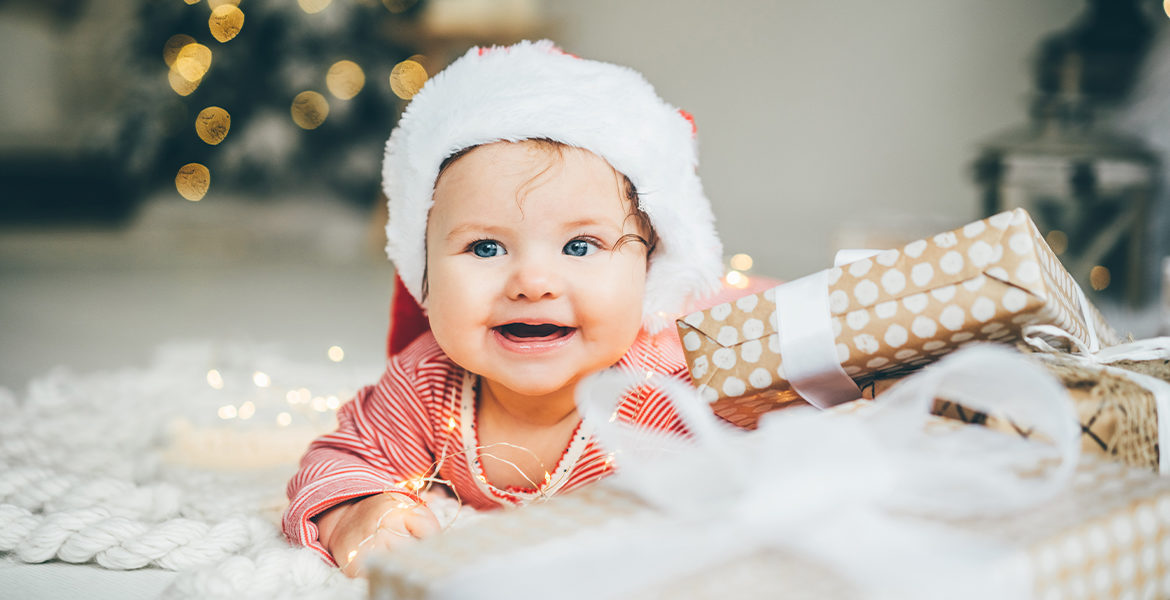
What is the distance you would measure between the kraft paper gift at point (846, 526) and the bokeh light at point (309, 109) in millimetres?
2949

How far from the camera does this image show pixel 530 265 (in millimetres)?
823

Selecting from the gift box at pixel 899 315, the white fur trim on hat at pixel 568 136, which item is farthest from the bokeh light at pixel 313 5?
the gift box at pixel 899 315

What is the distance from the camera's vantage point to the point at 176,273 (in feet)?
10.0

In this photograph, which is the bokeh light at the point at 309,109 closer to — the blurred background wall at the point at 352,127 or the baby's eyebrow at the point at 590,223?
the blurred background wall at the point at 352,127

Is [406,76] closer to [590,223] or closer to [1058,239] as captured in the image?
[1058,239]

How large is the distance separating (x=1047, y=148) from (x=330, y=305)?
6.30 ft

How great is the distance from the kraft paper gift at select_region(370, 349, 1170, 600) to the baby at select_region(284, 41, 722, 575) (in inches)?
11.9

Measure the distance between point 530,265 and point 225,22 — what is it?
2735mm

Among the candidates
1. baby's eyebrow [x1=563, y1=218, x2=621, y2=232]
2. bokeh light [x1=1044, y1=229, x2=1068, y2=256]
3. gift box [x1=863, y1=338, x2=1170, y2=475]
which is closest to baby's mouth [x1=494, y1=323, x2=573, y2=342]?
baby's eyebrow [x1=563, y1=218, x2=621, y2=232]

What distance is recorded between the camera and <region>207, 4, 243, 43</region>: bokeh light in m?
3.06

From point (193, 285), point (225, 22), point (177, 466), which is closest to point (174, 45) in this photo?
point (225, 22)

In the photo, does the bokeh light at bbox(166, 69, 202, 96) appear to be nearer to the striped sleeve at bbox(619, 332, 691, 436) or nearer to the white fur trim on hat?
the white fur trim on hat

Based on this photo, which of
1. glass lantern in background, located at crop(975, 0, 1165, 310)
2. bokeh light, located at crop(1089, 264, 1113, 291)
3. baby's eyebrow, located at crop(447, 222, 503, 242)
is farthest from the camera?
bokeh light, located at crop(1089, 264, 1113, 291)

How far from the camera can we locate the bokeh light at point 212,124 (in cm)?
323
